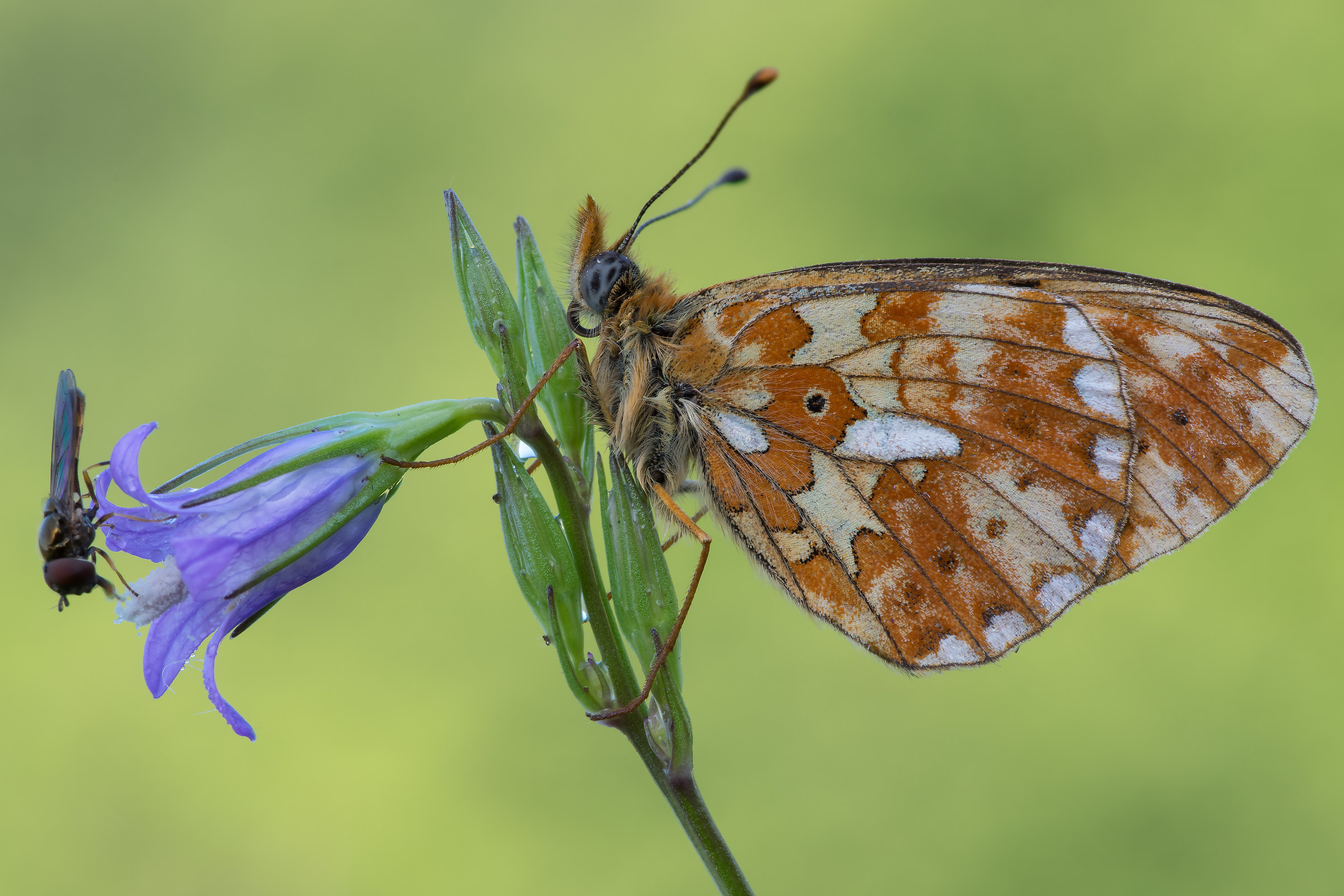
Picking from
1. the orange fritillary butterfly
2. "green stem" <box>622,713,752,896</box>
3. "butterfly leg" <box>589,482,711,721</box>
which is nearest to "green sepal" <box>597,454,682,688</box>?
"butterfly leg" <box>589,482,711,721</box>

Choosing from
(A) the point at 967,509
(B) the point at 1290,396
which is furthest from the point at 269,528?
(B) the point at 1290,396

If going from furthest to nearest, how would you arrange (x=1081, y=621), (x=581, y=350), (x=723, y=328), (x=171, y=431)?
1. (x=171, y=431)
2. (x=1081, y=621)
3. (x=723, y=328)
4. (x=581, y=350)

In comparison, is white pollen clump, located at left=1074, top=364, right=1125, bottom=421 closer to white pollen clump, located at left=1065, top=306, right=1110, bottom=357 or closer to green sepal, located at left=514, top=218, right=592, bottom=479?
white pollen clump, located at left=1065, top=306, right=1110, bottom=357

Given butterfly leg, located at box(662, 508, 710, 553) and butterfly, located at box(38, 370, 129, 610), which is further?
butterfly leg, located at box(662, 508, 710, 553)

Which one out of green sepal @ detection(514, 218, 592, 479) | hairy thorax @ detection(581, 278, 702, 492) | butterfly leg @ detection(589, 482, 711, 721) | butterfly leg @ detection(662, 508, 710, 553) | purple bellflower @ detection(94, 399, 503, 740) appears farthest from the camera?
butterfly leg @ detection(662, 508, 710, 553)

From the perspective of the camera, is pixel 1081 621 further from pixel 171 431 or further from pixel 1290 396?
pixel 171 431

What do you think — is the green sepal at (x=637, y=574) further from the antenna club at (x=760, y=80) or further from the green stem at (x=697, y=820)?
the antenna club at (x=760, y=80)

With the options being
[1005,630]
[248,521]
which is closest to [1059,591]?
[1005,630]
